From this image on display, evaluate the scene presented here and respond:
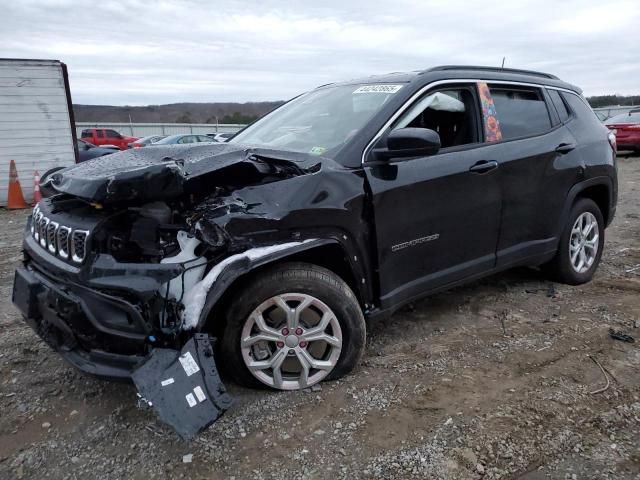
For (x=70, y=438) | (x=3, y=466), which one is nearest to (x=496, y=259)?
(x=70, y=438)

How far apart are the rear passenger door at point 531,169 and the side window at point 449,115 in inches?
10.4

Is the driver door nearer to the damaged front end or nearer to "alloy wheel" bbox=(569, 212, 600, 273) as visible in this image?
the damaged front end

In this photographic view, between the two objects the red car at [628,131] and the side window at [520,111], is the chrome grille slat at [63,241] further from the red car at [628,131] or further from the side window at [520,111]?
the red car at [628,131]

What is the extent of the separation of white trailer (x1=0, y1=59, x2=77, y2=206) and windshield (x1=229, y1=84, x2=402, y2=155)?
825 cm

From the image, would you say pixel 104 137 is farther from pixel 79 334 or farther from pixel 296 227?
pixel 296 227

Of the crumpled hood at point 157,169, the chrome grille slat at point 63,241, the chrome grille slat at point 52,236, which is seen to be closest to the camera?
the crumpled hood at point 157,169

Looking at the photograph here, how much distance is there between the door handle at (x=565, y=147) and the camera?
395cm

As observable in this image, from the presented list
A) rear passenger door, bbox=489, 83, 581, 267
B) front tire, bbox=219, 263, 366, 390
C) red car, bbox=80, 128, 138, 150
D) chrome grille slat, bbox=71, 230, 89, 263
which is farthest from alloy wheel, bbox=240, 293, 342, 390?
red car, bbox=80, 128, 138, 150

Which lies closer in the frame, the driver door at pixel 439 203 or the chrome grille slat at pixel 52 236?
the chrome grille slat at pixel 52 236

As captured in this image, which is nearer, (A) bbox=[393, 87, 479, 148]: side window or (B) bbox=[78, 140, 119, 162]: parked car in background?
(A) bbox=[393, 87, 479, 148]: side window

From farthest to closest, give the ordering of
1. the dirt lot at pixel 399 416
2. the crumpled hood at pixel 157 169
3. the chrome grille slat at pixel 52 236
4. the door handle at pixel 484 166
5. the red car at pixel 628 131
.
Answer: the red car at pixel 628 131 → the door handle at pixel 484 166 → the chrome grille slat at pixel 52 236 → the crumpled hood at pixel 157 169 → the dirt lot at pixel 399 416

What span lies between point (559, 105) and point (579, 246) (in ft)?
3.97

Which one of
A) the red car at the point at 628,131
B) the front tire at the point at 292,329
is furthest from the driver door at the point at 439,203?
the red car at the point at 628,131

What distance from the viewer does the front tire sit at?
2.56m
